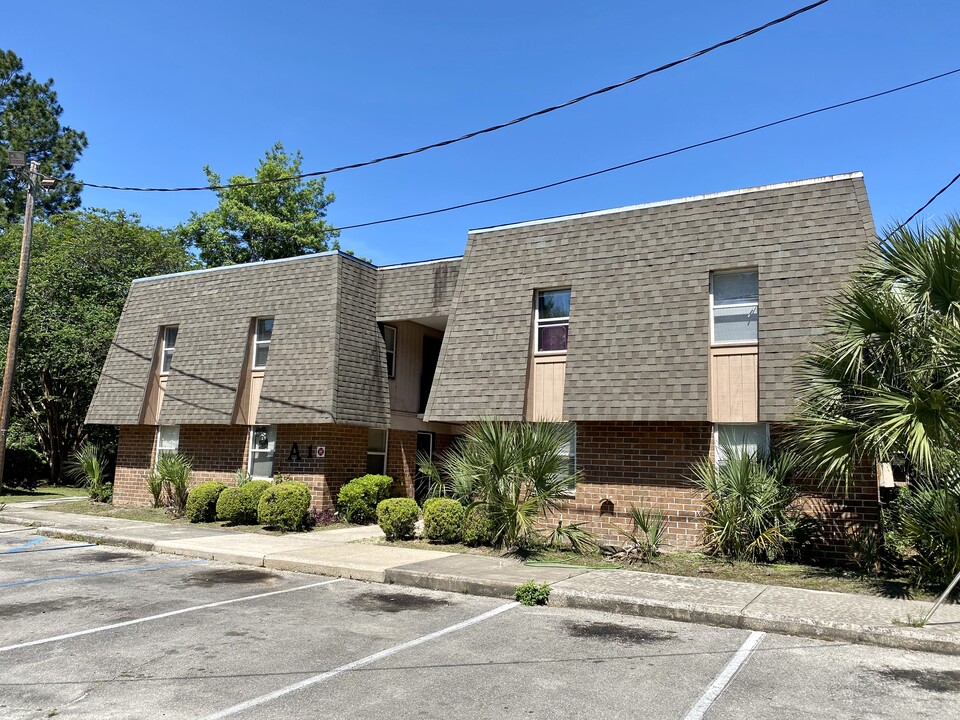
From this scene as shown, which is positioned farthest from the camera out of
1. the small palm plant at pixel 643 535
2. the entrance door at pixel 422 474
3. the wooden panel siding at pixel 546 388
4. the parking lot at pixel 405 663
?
the entrance door at pixel 422 474

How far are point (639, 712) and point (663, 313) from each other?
907cm

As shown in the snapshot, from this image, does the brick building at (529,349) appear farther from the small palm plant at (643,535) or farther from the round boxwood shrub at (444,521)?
the round boxwood shrub at (444,521)

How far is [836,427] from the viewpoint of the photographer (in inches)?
358

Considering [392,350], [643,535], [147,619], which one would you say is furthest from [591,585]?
[392,350]

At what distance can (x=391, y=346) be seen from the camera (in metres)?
19.3

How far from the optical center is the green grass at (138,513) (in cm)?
1605

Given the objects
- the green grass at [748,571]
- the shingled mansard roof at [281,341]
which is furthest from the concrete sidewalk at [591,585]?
the shingled mansard roof at [281,341]

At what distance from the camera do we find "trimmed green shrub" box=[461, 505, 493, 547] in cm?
1249

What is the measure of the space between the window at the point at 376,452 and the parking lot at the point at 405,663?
9.17 meters

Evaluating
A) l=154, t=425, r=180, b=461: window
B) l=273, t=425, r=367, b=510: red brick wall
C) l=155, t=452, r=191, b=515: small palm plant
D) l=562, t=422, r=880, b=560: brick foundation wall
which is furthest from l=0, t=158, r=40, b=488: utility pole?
l=562, t=422, r=880, b=560: brick foundation wall

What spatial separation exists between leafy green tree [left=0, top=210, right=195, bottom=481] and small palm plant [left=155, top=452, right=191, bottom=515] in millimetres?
8286

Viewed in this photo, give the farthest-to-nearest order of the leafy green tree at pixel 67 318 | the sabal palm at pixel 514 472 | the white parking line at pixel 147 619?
the leafy green tree at pixel 67 318
the sabal palm at pixel 514 472
the white parking line at pixel 147 619

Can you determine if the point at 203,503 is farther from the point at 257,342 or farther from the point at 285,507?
the point at 257,342

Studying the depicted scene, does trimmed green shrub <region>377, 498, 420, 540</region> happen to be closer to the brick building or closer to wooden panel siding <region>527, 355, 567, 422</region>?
the brick building
